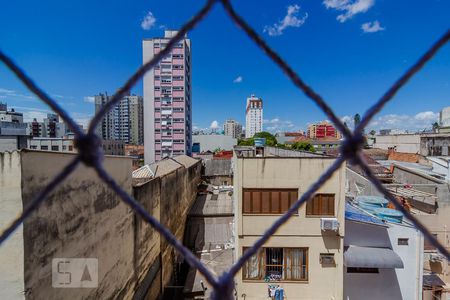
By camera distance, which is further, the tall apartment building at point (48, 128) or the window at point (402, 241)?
the tall apartment building at point (48, 128)

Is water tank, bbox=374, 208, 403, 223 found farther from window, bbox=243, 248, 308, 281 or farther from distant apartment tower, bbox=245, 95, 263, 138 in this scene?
distant apartment tower, bbox=245, 95, 263, 138

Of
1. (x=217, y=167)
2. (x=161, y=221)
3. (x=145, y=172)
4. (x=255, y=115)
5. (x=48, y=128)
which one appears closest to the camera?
(x=161, y=221)

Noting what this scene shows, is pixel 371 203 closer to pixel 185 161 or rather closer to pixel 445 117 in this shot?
pixel 185 161

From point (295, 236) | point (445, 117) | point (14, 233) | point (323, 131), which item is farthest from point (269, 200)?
point (323, 131)

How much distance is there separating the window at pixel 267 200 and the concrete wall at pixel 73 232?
2.10 metres

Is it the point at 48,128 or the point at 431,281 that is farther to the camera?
the point at 48,128

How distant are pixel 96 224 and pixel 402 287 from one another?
6.03 m

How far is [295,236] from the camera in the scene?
489 cm

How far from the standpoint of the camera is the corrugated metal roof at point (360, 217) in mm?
5052

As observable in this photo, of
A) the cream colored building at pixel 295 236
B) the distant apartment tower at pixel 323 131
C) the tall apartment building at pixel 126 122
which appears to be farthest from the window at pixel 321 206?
the distant apartment tower at pixel 323 131

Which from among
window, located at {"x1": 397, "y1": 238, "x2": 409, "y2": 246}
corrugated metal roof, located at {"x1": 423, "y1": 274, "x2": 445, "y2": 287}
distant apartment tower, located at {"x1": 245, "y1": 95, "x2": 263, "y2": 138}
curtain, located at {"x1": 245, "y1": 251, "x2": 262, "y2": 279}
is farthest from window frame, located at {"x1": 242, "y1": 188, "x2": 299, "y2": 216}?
distant apartment tower, located at {"x1": 245, "y1": 95, "x2": 263, "y2": 138}

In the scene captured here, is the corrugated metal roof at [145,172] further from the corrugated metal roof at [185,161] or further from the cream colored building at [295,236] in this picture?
the cream colored building at [295,236]
